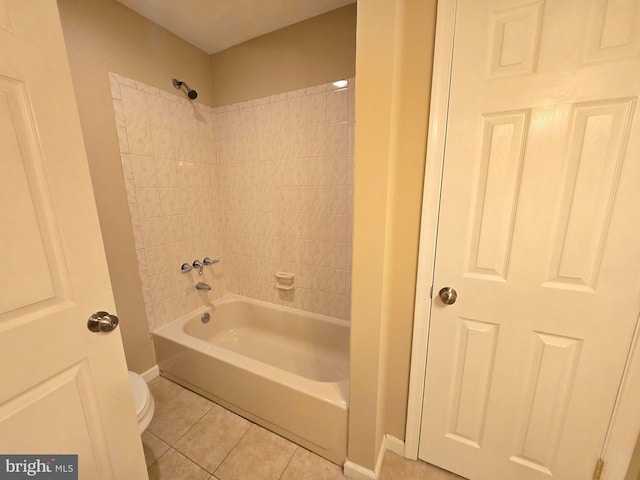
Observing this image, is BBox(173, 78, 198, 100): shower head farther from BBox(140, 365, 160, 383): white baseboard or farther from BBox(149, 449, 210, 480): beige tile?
BBox(149, 449, 210, 480): beige tile

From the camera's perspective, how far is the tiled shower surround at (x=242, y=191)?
5.67 feet

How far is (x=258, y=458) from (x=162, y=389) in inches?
37.0

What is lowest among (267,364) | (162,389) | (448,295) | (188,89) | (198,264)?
(162,389)

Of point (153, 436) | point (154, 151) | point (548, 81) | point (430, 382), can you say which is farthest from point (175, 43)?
point (430, 382)

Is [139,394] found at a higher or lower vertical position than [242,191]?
lower

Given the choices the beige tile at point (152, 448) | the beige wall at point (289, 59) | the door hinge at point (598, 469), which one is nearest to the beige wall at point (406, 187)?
the door hinge at point (598, 469)

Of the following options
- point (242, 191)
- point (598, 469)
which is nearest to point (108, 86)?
point (242, 191)

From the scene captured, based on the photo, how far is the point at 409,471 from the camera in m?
1.20

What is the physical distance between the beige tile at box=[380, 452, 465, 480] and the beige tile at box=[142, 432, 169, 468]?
1160mm

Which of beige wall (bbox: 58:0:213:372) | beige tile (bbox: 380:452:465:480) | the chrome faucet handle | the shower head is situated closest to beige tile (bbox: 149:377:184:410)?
beige wall (bbox: 58:0:213:372)

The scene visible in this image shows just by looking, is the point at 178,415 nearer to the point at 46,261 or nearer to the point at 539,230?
the point at 46,261

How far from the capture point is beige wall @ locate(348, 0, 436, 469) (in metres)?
0.85

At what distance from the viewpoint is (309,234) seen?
1.99 metres

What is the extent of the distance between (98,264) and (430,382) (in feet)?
4.49
